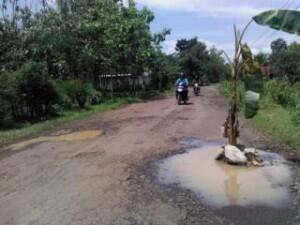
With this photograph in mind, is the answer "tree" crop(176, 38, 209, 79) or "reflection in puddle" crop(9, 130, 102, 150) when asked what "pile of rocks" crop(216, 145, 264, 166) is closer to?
"reflection in puddle" crop(9, 130, 102, 150)

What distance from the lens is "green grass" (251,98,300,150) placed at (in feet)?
45.5

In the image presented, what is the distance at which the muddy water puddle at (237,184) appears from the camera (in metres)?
7.37

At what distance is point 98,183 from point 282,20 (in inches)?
187

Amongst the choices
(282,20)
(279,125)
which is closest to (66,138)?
(279,125)

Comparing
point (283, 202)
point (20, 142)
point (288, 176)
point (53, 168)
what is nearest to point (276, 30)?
point (288, 176)

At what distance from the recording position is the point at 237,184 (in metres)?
9.17

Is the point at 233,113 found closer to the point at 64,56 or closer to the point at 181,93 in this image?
the point at 181,93

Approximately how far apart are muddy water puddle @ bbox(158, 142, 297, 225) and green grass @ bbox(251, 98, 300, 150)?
2.04m

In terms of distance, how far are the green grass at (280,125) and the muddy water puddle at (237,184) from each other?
2.04 m

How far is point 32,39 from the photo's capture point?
107 ft

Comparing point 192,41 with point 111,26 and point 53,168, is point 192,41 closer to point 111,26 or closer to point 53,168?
point 111,26

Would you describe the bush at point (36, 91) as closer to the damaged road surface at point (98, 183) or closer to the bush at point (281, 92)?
the damaged road surface at point (98, 183)

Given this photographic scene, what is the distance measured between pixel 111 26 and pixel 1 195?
89.1ft

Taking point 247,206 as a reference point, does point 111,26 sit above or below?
above
